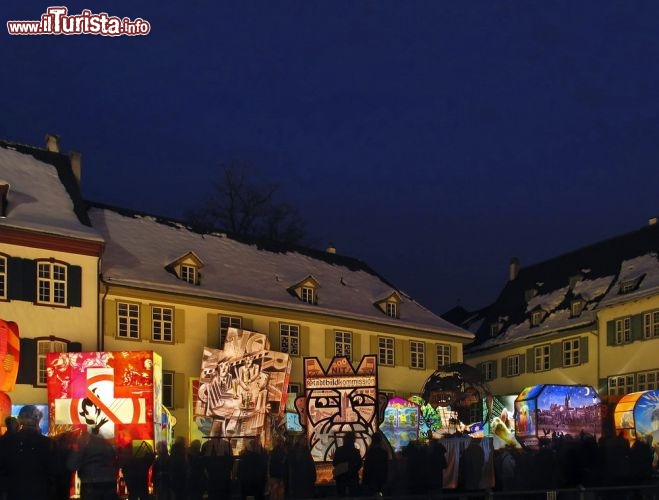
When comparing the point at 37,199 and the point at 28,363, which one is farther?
the point at 37,199

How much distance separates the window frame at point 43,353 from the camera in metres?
33.9

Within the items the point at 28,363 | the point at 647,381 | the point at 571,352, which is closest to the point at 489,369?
the point at 571,352

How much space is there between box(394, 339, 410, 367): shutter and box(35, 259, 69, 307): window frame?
1735cm

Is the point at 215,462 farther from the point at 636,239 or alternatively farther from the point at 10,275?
the point at 636,239

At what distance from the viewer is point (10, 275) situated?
111ft

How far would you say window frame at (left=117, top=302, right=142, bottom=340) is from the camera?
3722 centimetres

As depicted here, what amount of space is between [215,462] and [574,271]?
4138 centimetres

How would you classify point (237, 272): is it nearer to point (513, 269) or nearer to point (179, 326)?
point (179, 326)

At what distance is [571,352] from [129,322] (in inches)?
952

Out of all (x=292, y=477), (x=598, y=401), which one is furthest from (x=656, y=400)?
(x=292, y=477)

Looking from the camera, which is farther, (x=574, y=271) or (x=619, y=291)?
(x=574, y=271)

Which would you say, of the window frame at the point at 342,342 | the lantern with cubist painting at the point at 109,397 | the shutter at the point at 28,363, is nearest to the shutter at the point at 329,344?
the window frame at the point at 342,342

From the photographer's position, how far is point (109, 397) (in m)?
27.0

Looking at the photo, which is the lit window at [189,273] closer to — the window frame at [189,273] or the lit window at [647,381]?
the window frame at [189,273]
